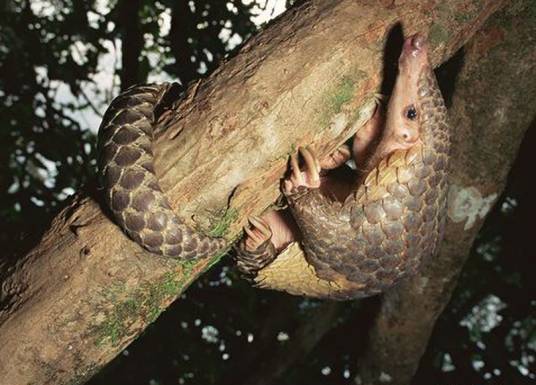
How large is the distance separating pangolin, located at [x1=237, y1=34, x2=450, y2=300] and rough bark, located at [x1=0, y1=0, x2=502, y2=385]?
254mm

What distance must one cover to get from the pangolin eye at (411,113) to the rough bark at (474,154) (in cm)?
91

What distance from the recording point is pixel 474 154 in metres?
2.97

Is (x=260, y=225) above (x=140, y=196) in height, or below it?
below

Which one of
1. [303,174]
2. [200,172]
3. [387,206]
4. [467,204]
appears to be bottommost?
[467,204]

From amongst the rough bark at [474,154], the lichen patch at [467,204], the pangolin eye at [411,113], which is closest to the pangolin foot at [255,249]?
the pangolin eye at [411,113]

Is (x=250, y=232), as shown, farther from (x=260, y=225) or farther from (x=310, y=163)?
(x=310, y=163)

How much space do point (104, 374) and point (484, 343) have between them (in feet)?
13.6

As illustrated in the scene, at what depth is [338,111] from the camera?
1.83 meters

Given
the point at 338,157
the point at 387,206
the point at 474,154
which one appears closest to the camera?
the point at 387,206

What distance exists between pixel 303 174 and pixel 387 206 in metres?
0.50

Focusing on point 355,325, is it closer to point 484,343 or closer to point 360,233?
point 484,343

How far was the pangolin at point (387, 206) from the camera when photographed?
2.11m

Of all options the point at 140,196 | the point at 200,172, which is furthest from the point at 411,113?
the point at 140,196

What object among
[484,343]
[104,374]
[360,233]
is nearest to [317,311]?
[484,343]
